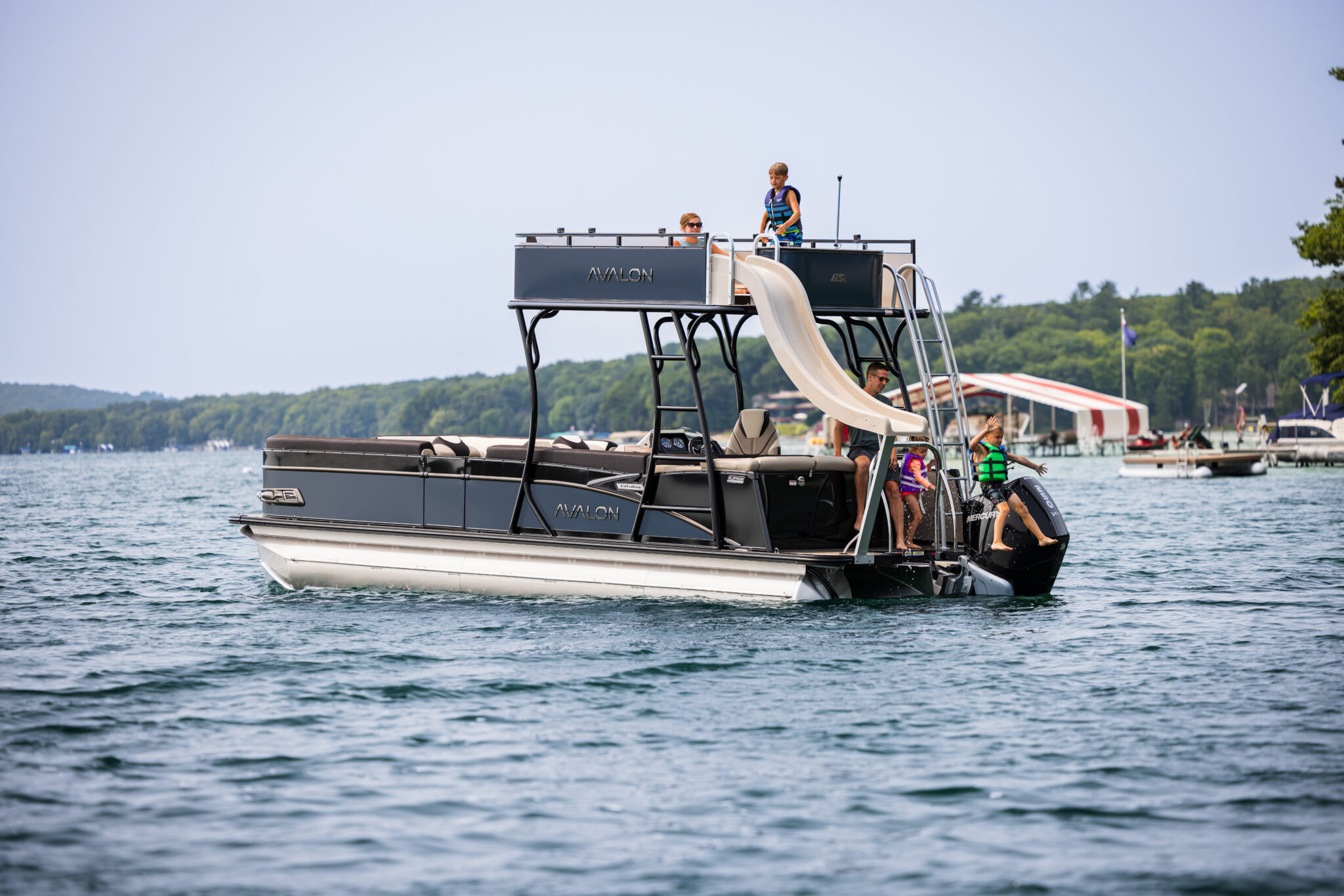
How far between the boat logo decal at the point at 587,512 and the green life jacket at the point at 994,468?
12.1ft

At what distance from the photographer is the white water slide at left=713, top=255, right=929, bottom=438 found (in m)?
13.7

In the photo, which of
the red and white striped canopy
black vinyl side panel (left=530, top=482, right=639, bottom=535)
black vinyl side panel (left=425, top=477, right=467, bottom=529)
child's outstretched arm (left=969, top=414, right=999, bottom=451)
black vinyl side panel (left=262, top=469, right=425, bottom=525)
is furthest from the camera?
the red and white striped canopy

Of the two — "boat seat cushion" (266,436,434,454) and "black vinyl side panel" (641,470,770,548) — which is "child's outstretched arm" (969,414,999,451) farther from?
"boat seat cushion" (266,436,434,454)

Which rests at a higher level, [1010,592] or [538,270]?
[538,270]

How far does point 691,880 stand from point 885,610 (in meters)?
7.79

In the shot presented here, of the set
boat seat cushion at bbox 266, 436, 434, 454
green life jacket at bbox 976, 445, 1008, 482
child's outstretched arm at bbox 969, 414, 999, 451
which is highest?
child's outstretched arm at bbox 969, 414, 999, 451

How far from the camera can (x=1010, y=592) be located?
15008 millimetres

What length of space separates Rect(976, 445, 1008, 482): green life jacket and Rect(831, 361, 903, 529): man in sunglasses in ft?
2.73

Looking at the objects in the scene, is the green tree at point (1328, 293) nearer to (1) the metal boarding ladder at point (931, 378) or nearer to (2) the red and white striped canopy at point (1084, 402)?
(2) the red and white striped canopy at point (1084, 402)

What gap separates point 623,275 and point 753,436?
2.21 m

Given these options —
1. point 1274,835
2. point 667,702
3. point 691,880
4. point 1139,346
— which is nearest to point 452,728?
point 667,702

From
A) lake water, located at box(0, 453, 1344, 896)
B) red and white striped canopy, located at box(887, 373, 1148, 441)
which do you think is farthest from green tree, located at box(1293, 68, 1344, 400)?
lake water, located at box(0, 453, 1344, 896)

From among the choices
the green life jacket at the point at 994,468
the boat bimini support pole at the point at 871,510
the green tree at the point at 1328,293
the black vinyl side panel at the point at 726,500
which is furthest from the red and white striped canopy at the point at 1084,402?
the boat bimini support pole at the point at 871,510

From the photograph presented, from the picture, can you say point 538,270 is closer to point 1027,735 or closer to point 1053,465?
point 1027,735
